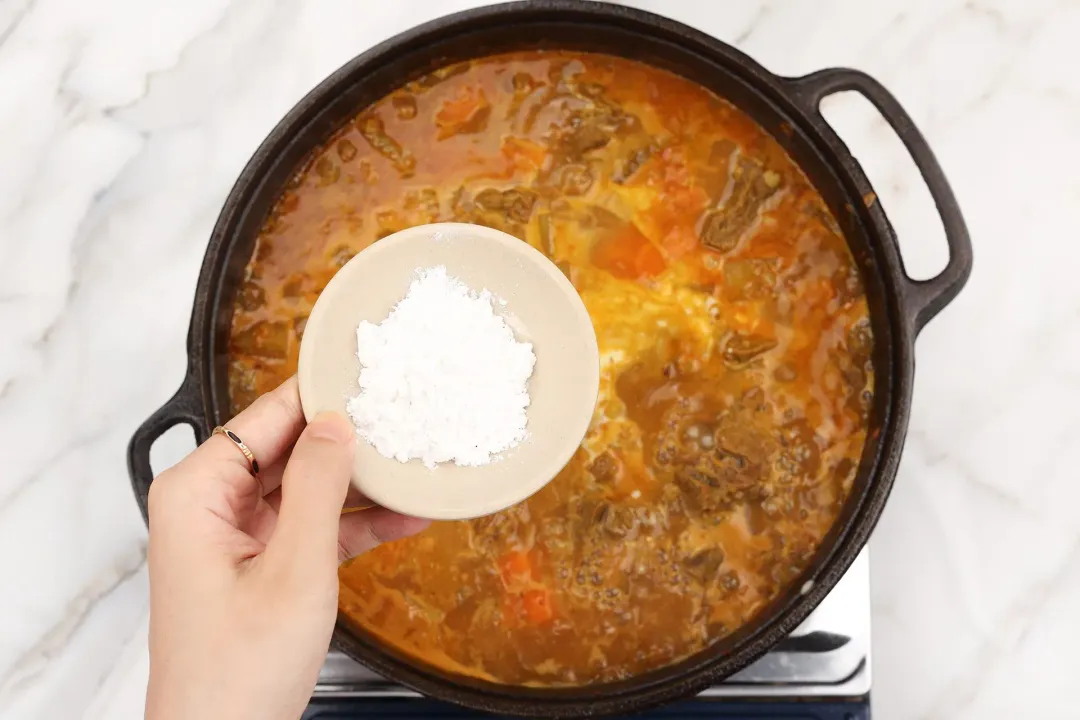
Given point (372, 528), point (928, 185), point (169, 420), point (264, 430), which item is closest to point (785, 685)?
point (372, 528)

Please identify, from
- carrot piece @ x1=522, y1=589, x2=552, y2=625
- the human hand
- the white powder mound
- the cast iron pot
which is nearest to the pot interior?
the cast iron pot

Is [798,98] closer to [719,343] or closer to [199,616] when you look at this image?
[719,343]

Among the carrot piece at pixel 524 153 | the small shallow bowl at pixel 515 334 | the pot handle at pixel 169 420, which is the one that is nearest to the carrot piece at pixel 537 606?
the small shallow bowl at pixel 515 334

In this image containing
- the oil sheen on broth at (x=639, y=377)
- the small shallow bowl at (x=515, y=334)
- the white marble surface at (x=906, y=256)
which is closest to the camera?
the small shallow bowl at (x=515, y=334)

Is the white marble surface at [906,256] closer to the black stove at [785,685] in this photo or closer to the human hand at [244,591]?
the black stove at [785,685]

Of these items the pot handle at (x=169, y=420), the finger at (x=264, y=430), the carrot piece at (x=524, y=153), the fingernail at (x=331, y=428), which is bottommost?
the pot handle at (x=169, y=420)

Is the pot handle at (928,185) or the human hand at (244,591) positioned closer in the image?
the human hand at (244,591)
